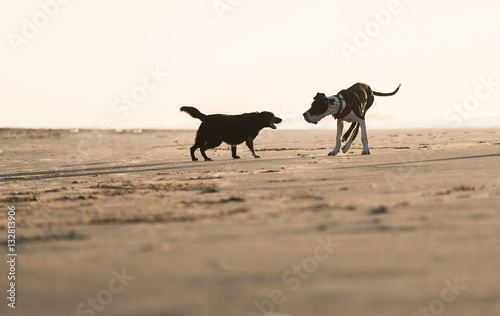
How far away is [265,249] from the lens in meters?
3.65

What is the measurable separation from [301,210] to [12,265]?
87.1 inches

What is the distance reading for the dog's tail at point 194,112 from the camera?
12.1 meters

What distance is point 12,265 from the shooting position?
355 cm

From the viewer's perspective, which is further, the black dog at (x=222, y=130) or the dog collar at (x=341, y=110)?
the dog collar at (x=341, y=110)

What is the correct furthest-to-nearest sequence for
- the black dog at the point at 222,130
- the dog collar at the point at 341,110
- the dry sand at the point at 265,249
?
the dog collar at the point at 341,110
the black dog at the point at 222,130
the dry sand at the point at 265,249

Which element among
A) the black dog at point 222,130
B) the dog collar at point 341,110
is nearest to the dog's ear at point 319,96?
the dog collar at point 341,110

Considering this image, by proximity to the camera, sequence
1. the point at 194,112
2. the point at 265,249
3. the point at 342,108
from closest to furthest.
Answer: the point at 265,249, the point at 342,108, the point at 194,112

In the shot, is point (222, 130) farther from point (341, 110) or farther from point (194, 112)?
point (341, 110)

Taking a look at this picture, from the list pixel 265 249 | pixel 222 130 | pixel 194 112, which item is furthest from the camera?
pixel 194 112

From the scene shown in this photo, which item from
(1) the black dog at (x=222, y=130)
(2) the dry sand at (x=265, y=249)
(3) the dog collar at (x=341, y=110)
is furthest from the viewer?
(3) the dog collar at (x=341, y=110)

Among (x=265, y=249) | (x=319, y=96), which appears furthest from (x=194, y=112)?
(x=265, y=249)

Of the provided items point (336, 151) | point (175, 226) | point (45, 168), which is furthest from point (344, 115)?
point (175, 226)

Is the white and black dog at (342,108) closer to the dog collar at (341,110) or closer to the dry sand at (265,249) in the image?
the dog collar at (341,110)

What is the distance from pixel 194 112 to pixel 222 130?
2.26ft
